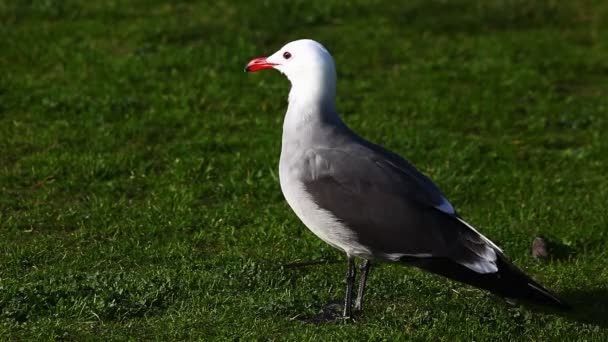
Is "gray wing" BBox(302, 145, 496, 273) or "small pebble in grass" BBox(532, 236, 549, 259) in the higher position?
"gray wing" BBox(302, 145, 496, 273)

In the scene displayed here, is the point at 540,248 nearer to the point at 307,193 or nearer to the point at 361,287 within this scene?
the point at 361,287

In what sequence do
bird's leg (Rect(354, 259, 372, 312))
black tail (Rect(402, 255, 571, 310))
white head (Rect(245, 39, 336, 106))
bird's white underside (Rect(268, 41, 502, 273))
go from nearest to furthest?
1. black tail (Rect(402, 255, 571, 310))
2. bird's white underside (Rect(268, 41, 502, 273))
3. bird's leg (Rect(354, 259, 372, 312))
4. white head (Rect(245, 39, 336, 106))

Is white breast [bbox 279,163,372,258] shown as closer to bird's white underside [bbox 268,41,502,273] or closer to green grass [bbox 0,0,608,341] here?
bird's white underside [bbox 268,41,502,273]

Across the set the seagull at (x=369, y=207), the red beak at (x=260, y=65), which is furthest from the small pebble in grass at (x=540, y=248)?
the red beak at (x=260, y=65)

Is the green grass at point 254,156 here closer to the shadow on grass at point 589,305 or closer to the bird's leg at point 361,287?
the shadow on grass at point 589,305

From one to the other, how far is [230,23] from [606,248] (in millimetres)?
6019

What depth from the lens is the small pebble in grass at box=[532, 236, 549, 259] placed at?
8133mm

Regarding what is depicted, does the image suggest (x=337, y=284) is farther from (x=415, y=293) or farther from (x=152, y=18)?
(x=152, y=18)

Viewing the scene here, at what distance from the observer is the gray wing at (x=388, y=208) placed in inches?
247

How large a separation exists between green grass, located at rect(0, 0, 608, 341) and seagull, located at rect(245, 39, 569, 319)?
0.45m

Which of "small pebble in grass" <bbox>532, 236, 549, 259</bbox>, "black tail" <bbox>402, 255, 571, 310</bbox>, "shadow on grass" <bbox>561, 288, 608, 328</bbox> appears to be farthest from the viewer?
"small pebble in grass" <bbox>532, 236, 549, 259</bbox>

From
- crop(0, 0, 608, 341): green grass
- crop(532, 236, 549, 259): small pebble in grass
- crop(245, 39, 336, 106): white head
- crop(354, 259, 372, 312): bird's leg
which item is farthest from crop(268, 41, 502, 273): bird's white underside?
crop(532, 236, 549, 259): small pebble in grass

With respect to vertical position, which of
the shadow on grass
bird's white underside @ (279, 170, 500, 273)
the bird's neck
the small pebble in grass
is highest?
the bird's neck

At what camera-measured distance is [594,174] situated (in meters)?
9.91
